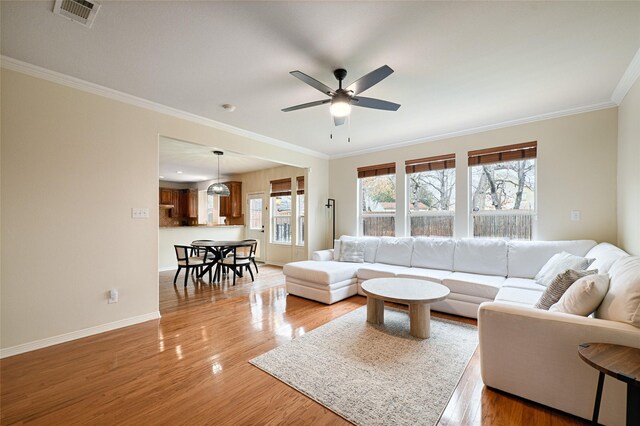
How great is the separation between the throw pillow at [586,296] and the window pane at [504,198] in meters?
2.40

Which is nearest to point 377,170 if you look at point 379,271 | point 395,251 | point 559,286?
point 395,251

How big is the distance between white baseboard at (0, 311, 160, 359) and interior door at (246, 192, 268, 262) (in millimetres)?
4337

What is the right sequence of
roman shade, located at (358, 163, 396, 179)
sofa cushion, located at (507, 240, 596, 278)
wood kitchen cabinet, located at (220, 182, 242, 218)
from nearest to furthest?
sofa cushion, located at (507, 240, 596, 278)
roman shade, located at (358, 163, 396, 179)
wood kitchen cabinet, located at (220, 182, 242, 218)

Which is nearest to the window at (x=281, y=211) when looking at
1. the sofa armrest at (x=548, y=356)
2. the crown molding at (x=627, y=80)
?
the sofa armrest at (x=548, y=356)

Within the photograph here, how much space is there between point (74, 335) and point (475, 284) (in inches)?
179

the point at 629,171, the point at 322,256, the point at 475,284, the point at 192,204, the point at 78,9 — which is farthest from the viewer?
the point at 192,204

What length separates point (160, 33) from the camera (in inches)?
83.0

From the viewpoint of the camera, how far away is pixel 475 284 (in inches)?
130

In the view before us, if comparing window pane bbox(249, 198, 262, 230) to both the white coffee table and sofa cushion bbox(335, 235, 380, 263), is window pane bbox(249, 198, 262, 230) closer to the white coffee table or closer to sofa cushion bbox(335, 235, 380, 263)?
sofa cushion bbox(335, 235, 380, 263)

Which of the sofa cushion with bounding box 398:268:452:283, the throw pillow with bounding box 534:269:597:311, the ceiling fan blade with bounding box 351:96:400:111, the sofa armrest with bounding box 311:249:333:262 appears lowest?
the sofa cushion with bounding box 398:268:452:283

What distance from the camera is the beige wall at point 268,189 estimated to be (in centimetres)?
665

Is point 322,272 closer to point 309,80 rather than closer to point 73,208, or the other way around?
point 309,80

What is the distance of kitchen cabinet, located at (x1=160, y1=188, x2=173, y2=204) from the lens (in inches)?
360

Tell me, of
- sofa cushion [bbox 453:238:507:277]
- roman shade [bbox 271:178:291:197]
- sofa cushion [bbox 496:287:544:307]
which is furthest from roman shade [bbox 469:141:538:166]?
roman shade [bbox 271:178:291:197]
